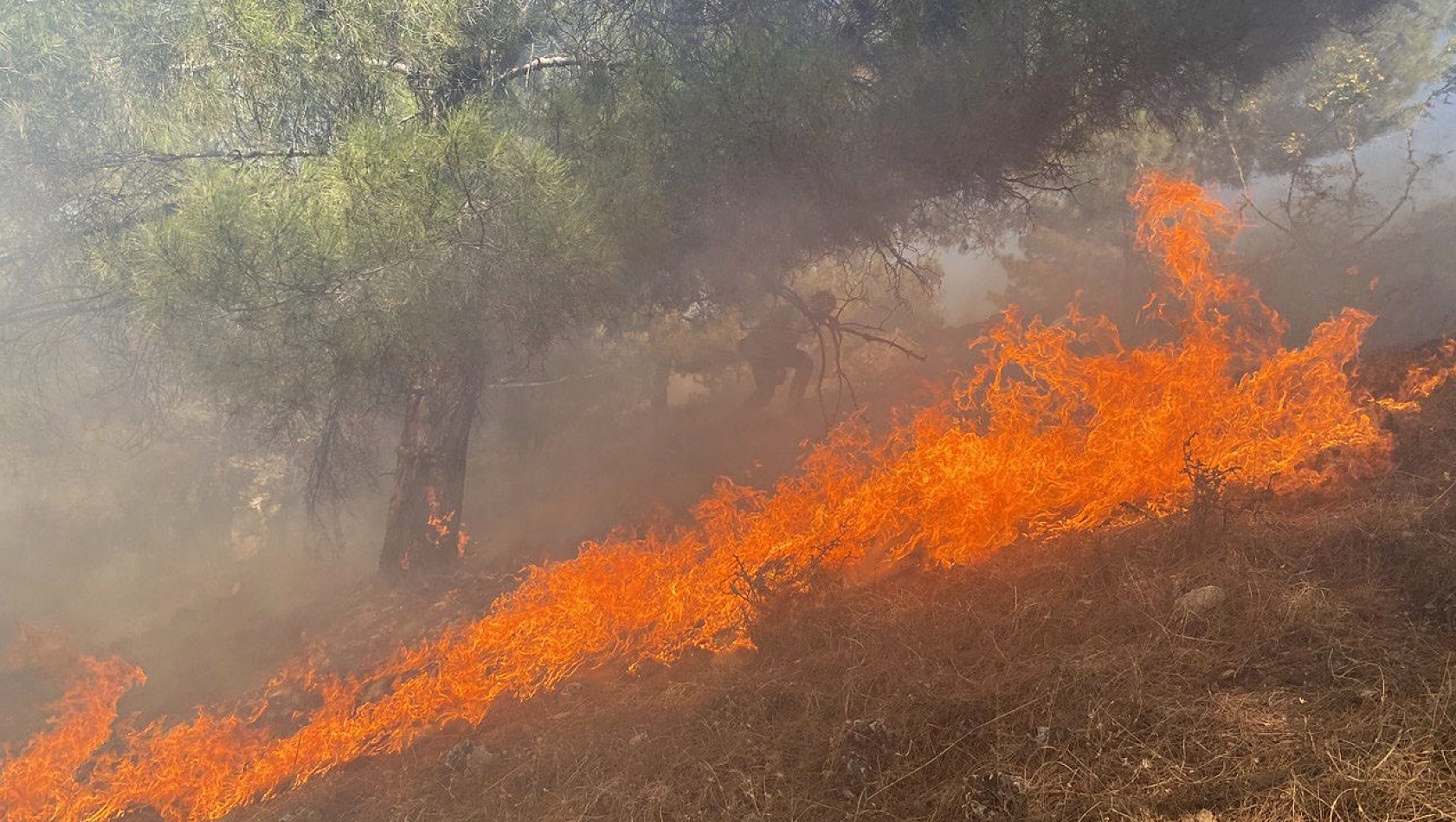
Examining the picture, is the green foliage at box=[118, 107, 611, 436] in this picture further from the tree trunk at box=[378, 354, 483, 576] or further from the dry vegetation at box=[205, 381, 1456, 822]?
the dry vegetation at box=[205, 381, 1456, 822]

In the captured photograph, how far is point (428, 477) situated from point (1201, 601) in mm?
8950

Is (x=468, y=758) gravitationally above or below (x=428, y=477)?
below

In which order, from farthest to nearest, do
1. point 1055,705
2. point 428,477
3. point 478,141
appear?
point 428,477 → point 478,141 → point 1055,705

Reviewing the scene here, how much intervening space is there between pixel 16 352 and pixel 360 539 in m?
7.15

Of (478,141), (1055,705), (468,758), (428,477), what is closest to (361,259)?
(478,141)

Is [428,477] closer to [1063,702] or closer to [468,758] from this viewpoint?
[468,758]

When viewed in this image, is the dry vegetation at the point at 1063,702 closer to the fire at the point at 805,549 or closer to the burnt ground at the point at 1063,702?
the burnt ground at the point at 1063,702

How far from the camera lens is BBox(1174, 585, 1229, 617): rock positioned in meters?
4.58

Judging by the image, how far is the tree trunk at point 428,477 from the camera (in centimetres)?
1033

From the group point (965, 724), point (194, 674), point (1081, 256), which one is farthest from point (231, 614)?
point (1081, 256)

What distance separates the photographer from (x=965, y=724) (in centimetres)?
417

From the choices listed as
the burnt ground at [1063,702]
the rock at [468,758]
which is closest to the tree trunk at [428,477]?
the burnt ground at [1063,702]

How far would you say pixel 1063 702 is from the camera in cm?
411

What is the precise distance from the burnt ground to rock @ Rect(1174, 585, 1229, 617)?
19 mm
